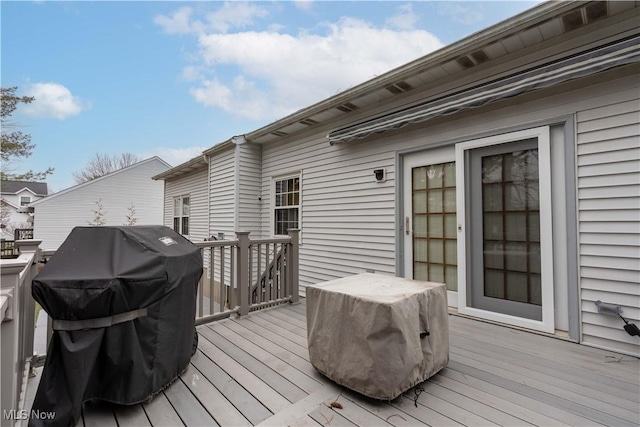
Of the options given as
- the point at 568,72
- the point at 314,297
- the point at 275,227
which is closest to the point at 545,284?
the point at 568,72

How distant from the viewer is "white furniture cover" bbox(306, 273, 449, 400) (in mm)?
1739

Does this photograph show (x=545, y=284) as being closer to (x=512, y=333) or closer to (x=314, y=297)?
(x=512, y=333)

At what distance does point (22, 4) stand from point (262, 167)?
15.3 ft

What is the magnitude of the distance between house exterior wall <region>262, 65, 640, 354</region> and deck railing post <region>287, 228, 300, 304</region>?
99cm

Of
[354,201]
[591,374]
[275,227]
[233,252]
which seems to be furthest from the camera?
[275,227]

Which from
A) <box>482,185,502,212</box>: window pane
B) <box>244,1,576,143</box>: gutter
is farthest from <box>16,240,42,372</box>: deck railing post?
<box>482,185,502,212</box>: window pane

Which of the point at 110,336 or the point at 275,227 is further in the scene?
the point at 275,227

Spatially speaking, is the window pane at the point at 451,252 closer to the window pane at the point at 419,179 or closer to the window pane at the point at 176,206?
the window pane at the point at 419,179

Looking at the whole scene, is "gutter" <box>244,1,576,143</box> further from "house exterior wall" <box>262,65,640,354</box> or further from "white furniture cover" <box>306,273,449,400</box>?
"white furniture cover" <box>306,273,449,400</box>

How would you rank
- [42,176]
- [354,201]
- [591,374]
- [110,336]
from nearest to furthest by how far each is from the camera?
[110,336] < [591,374] < [354,201] < [42,176]

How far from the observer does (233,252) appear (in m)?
3.51

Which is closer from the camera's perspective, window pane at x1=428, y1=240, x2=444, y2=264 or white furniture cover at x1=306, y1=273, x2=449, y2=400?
white furniture cover at x1=306, y1=273, x2=449, y2=400

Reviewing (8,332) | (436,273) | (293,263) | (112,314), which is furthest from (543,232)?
(8,332)

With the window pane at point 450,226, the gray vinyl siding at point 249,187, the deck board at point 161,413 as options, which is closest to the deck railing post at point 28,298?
→ the deck board at point 161,413
